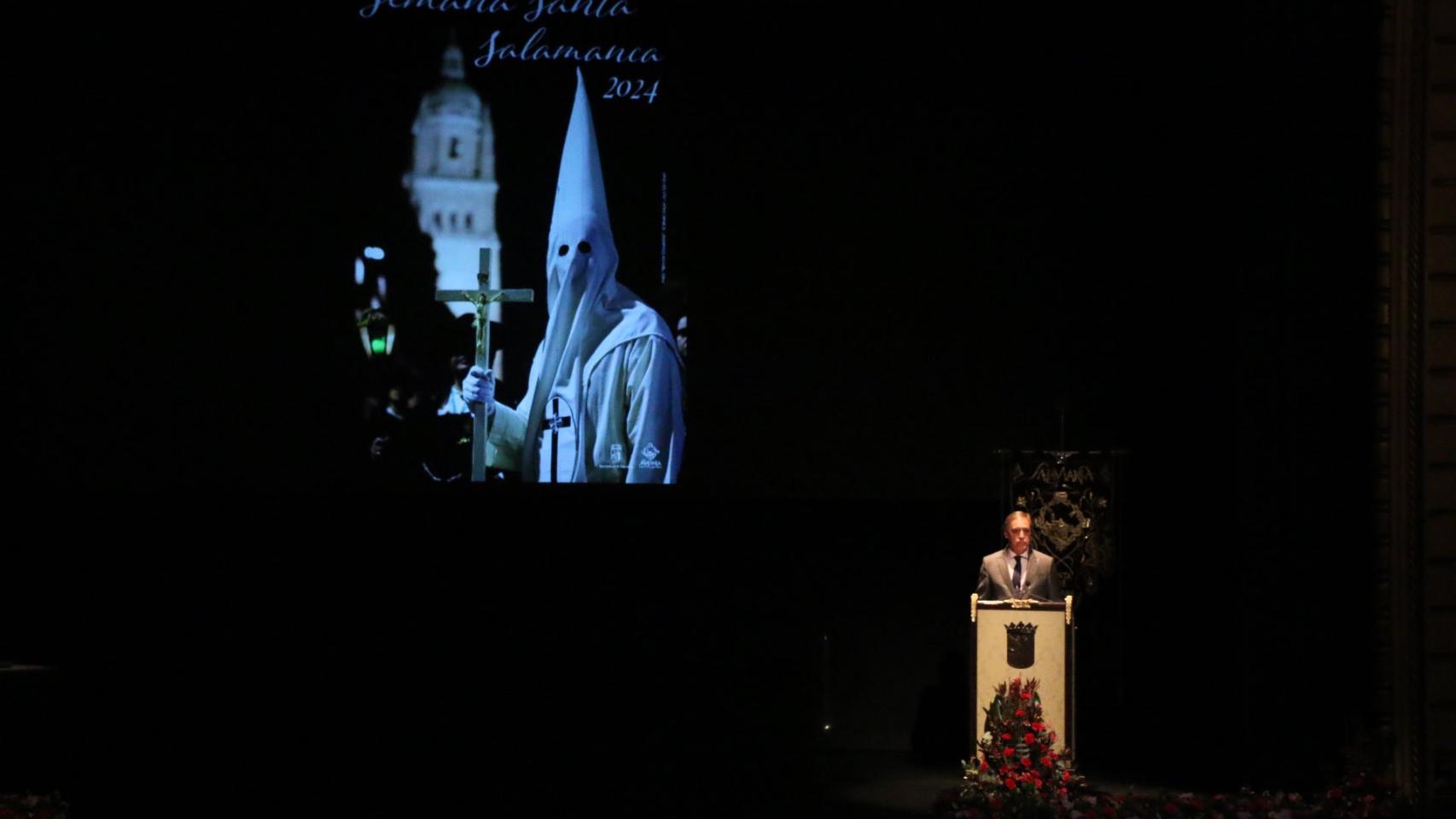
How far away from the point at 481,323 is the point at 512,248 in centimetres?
39

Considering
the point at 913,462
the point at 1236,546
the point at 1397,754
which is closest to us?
the point at 1397,754

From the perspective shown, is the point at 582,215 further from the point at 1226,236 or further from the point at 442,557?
the point at 1226,236

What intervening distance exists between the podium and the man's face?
24 cm

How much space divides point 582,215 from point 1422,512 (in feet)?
12.9

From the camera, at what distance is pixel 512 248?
8.00m

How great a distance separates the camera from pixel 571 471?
795 cm

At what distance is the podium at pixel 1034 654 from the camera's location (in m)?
7.05

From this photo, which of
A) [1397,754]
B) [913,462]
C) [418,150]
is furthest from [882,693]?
[418,150]

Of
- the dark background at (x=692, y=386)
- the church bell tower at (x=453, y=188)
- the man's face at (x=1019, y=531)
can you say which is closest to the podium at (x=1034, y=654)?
the man's face at (x=1019, y=531)

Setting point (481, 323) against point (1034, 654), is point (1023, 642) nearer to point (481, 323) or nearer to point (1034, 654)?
point (1034, 654)

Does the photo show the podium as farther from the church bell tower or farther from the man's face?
the church bell tower

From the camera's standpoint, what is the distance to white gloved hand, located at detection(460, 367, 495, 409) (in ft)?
26.0

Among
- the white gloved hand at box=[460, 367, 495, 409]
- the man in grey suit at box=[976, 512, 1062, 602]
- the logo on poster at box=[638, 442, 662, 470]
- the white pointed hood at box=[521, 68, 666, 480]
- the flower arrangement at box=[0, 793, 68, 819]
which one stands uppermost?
the white pointed hood at box=[521, 68, 666, 480]

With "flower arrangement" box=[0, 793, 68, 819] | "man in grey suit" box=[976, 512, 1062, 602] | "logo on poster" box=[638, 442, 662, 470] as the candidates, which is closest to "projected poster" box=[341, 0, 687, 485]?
"logo on poster" box=[638, 442, 662, 470]
